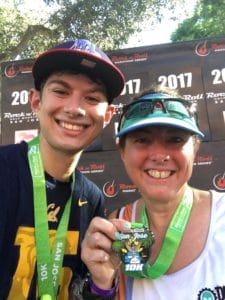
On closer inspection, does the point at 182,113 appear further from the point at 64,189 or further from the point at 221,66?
the point at 221,66

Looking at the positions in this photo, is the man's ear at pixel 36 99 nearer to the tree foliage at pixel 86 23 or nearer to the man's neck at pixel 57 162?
the man's neck at pixel 57 162

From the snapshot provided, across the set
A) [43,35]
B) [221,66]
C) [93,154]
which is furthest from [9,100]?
[43,35]

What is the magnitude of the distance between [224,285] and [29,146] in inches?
42.2

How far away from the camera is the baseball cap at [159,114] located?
1455 millimetres

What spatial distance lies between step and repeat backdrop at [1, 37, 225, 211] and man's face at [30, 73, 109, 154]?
182 centimetres

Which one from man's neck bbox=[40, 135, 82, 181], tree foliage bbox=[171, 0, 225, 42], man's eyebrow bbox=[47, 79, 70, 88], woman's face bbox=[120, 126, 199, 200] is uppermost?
tree foliage bbox=[171, 0, 225, 42]

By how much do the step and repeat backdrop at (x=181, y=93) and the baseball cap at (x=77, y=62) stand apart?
1.78 meters

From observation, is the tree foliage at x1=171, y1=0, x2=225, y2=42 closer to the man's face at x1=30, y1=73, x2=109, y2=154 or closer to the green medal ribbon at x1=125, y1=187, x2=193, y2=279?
the man's face at x1=30, y1=73, x2=109, y2=154

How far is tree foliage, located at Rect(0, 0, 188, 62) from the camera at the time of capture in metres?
8.61

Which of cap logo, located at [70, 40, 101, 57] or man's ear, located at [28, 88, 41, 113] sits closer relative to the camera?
cap logo, located at [70, 40, 101, 57]

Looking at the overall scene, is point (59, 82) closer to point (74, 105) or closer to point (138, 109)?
point (74, 105)

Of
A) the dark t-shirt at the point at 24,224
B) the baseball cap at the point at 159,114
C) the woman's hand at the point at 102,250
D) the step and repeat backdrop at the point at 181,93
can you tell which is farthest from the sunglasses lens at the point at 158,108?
the step and repeat backdrop at the point at 181,93

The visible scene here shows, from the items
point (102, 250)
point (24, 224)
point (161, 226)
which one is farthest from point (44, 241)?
point (161, 226)

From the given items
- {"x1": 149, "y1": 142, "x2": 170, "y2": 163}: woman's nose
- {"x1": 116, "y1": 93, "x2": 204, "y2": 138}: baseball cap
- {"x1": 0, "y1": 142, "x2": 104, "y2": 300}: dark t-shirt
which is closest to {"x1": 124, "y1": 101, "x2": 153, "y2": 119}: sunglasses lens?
{"x1": 116, "y1": 93, "x2": 204, "y2": 138}: baseball cap
